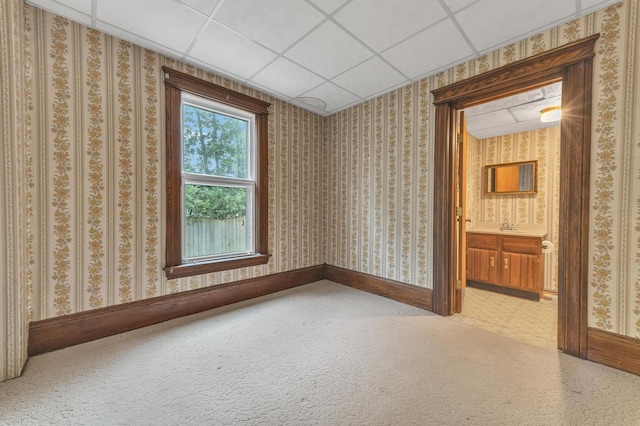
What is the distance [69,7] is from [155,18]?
1.79ft

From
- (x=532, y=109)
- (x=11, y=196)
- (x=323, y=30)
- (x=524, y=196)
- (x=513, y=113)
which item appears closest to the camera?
(x=11, y=196)

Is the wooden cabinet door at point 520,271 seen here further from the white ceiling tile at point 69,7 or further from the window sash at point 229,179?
the white ceiling tile at point 69,7

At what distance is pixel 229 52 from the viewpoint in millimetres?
2225

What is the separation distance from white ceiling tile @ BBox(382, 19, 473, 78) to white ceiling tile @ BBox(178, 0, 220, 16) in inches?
54.8

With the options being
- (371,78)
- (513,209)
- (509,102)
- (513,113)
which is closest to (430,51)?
(371,78)

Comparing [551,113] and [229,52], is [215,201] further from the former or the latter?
[551,113]

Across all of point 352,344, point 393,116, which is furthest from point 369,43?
point 352,344

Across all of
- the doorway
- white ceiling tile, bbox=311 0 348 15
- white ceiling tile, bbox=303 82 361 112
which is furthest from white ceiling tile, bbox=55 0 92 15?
the doorway

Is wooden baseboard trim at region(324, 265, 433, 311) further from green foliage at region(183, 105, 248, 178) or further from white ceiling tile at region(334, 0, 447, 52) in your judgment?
white ceiling tile at region(334, 0, 447, 52)

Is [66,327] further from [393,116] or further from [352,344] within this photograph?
[393,116]

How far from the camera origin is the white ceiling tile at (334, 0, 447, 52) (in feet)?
5.58

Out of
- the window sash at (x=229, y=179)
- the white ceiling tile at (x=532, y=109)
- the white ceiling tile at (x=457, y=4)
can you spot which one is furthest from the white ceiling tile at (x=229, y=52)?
the white ceiling tile at (x=532, y=109)

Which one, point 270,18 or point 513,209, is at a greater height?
point 270,18

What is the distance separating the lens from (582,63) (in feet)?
5.88
